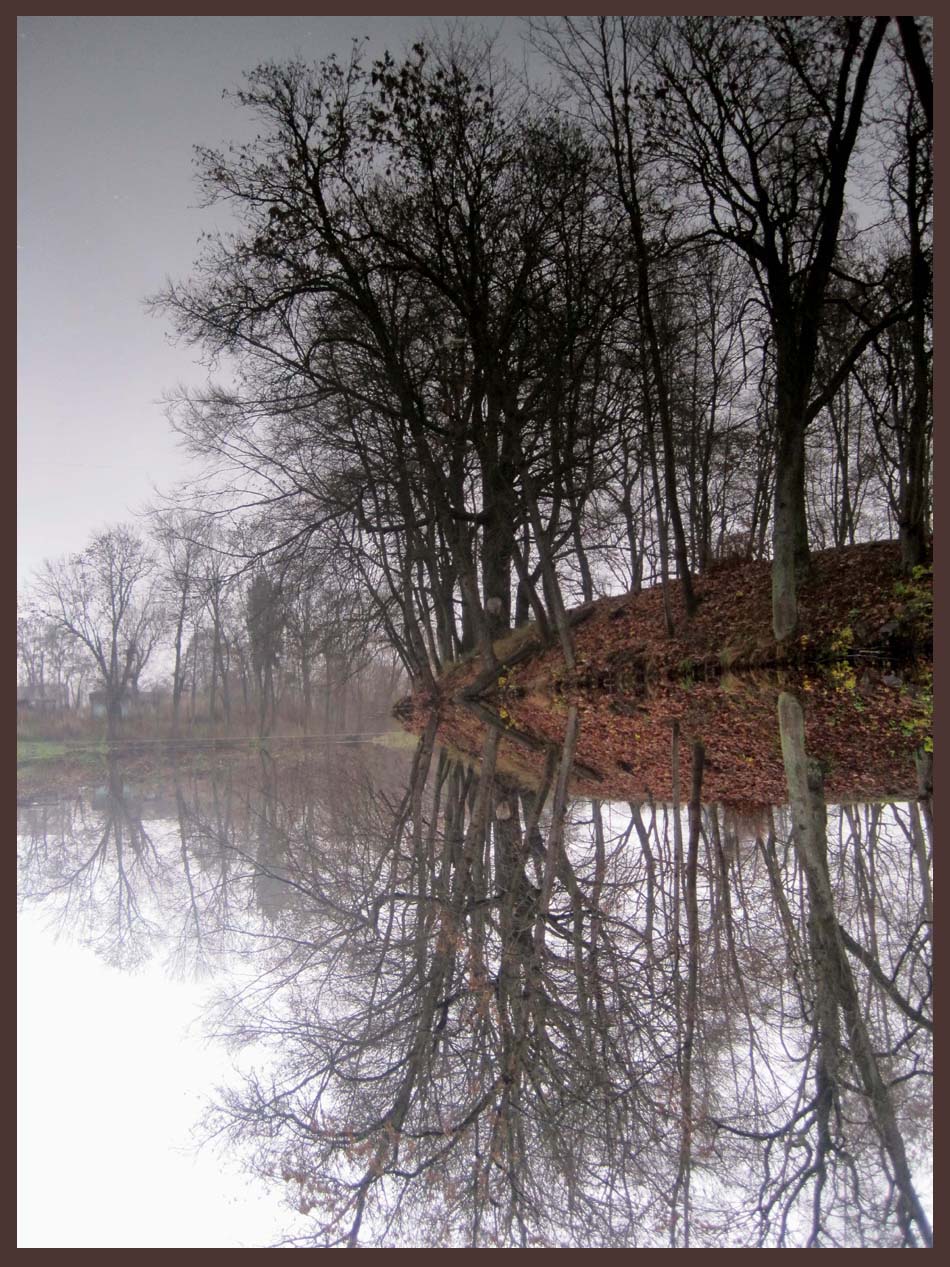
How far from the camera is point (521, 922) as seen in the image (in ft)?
10.5

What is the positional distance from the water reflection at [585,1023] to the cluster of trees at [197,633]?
26.0 ft

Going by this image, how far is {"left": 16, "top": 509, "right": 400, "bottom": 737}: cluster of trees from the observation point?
12109 mm

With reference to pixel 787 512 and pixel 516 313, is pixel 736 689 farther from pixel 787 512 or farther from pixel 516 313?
pixel 516 313

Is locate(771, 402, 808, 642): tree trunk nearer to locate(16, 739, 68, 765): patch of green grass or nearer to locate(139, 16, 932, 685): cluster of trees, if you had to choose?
locate(139, 16, 932, 685): cluster of trees

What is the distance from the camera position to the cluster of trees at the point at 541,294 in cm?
914

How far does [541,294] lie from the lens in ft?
40.9

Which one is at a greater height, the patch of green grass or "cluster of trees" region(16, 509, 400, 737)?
"cluster of trees" region(16, 509, 400, 737)

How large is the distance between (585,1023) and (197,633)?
1653 cm

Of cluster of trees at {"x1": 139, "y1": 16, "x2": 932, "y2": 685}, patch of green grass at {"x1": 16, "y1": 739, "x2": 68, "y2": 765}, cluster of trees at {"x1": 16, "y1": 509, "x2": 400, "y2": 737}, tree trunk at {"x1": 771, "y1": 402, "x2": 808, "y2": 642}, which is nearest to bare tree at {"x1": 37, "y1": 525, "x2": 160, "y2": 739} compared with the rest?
cluster of trees at {"x1": 16, "y1": 509, "x2": 400, "y2": 737}

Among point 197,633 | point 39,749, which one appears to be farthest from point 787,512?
point 39,749

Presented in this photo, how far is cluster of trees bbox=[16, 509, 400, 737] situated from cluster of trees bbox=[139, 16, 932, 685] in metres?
0.62

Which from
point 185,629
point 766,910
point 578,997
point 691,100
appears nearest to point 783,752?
point 766,910

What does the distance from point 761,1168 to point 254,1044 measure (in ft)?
4.76

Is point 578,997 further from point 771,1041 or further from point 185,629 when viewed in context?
point 185,629
